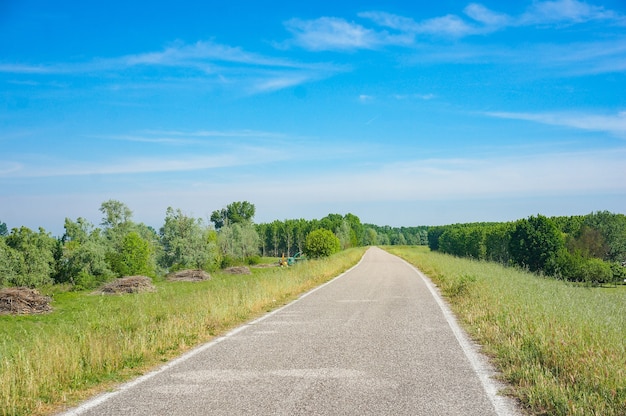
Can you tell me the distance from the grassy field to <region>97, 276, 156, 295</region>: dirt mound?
67.5 ft

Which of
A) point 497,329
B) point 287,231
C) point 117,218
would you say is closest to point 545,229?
point 117,218

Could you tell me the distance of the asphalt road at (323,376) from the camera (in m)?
5.29

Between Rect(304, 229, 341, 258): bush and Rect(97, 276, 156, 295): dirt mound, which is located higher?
Rect(304, 229, 341, 258): bush

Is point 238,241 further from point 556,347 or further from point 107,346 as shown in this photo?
point 556,347

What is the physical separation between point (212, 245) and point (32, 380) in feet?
175

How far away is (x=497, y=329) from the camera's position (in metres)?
9.40

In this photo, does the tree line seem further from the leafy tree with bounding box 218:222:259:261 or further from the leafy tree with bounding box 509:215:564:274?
the leafy tree with bounding box 218:222:259:261

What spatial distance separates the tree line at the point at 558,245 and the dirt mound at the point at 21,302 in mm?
27878

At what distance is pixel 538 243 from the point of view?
6838 centimetres

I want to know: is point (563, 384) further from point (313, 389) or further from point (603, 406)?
point (313, 389)

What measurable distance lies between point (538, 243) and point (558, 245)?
9.38ft

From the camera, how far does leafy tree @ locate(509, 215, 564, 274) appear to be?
68.1m

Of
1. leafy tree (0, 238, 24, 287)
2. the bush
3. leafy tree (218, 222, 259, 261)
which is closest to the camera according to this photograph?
leafy tree (0, 238, 24, 287)

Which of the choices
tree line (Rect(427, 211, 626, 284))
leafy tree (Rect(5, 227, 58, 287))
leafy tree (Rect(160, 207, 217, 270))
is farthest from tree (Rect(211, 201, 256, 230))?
leafy tree (Rect(5, 227, 58, 287))
